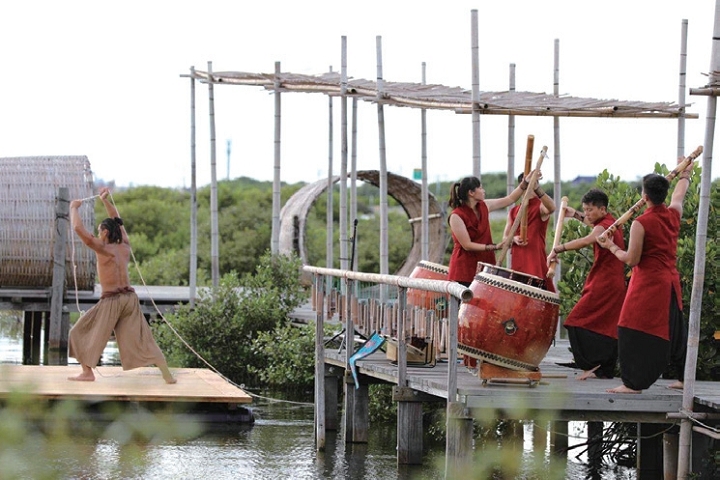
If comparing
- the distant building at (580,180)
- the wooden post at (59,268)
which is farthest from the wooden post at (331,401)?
the distant building at (580,180)

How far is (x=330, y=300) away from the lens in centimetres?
1066

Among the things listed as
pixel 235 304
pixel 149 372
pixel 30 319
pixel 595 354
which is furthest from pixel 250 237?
pixel 595 354

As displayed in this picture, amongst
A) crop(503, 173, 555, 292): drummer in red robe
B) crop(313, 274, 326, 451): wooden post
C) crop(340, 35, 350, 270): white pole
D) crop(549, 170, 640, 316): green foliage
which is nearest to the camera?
crop(503, 173, 555, 292): drummer in red robe

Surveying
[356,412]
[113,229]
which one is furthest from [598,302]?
[113,229]

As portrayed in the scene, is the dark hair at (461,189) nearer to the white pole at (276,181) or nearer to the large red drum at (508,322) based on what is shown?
the large red drum at (508,322)

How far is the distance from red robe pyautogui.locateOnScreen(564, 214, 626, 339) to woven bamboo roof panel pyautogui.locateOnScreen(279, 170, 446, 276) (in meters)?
10.4

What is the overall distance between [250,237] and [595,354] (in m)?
20.4

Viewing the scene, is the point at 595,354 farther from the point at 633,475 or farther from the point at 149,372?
the point at 149,372

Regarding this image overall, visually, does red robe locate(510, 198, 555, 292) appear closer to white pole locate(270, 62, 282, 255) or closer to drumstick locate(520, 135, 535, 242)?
drumstick locate(520, 135, 535, 242)

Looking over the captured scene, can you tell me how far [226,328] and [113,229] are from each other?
16.2ft

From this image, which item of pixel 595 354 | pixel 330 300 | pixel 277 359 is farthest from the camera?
pixel 277 359

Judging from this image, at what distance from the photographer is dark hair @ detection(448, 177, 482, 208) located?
8805 millimetres

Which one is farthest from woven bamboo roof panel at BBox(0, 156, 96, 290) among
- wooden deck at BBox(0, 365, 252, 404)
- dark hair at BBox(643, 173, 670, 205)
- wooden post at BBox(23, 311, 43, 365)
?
dark hair at BBox(643, 173, 670, 205)

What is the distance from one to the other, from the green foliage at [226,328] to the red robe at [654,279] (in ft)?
26.3
